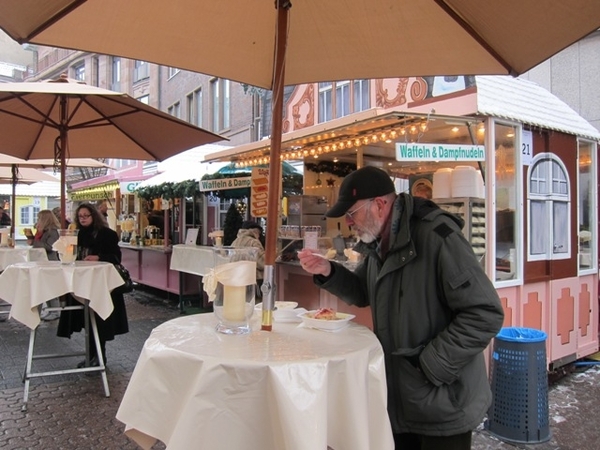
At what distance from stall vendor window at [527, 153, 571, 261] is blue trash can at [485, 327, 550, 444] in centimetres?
156

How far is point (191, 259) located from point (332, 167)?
2.89 meters

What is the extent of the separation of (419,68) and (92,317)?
3721 mm

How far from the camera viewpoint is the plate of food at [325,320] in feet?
6.56

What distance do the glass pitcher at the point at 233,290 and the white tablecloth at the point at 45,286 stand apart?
2827 millimetres

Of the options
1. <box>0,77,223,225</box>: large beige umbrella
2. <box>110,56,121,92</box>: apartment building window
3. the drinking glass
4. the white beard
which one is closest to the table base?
the drinking glass

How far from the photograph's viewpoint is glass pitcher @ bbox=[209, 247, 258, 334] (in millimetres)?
1866

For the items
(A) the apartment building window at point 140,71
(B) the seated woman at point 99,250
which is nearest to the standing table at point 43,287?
(B) the seated woman at point 99,250

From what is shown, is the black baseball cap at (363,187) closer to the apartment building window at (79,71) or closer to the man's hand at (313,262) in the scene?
the man's hand at (313,262)

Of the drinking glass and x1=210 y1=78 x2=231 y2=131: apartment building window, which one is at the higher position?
x1=210 y1=78 x2=231 y2=131: apartment building window

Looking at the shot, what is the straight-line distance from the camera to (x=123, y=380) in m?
4.97

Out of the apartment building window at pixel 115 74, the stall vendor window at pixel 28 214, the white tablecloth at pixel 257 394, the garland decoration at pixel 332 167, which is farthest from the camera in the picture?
Answer: the stall vendor window at pixel 28 214

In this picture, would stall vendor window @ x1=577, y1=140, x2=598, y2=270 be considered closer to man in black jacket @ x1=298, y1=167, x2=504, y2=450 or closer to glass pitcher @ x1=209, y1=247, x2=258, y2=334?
man in black jacket @ x1=298, y1=167, x2=504, y2=450

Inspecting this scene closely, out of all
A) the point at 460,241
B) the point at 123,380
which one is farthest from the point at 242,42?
the point at 123,380

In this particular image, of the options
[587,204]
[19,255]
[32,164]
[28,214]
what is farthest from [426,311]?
[28,214]
